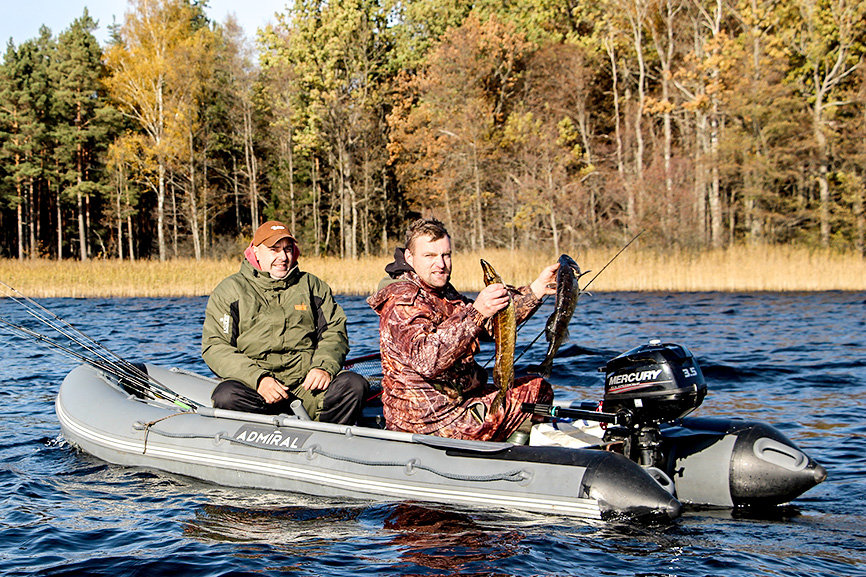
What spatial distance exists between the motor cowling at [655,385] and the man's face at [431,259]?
3.82 feet

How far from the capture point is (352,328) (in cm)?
1395

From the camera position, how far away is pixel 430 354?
13.8ft

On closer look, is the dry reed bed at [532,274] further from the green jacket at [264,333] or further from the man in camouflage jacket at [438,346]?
the man in camouflage jacket at [438,346]

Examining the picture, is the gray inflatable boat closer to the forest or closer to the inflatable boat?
the inflatable boat

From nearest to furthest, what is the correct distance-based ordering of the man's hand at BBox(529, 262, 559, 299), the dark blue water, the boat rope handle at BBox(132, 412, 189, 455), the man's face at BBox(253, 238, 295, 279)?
the dark blue water, the man's hand at BBox(529, 262, 559, 299), the man's face at BBox(253, 238, 295, 279), the boat rope handle at BBox(132, 412, 189, 455)

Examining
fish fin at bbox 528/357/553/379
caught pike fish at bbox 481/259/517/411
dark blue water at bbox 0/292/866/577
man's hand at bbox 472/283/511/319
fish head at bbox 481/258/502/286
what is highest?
fish head at bbox 481/258/502/286

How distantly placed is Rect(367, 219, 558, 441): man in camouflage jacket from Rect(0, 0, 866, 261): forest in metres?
18.3

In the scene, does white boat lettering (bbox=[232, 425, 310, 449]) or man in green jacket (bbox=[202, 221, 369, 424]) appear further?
man in green jacket (bbox=[202, 221, 369, 424])

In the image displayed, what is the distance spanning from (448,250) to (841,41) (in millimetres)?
24921

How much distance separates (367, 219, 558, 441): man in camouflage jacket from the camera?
13.7 feet

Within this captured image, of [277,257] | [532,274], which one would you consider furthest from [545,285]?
[532,274]

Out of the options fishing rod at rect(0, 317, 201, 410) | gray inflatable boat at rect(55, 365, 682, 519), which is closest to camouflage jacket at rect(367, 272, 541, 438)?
gray inflatable boat at rect(55, 365, 682, 519)

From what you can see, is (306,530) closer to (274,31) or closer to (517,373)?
(517,373)

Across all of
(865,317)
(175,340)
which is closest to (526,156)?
(865,317)
